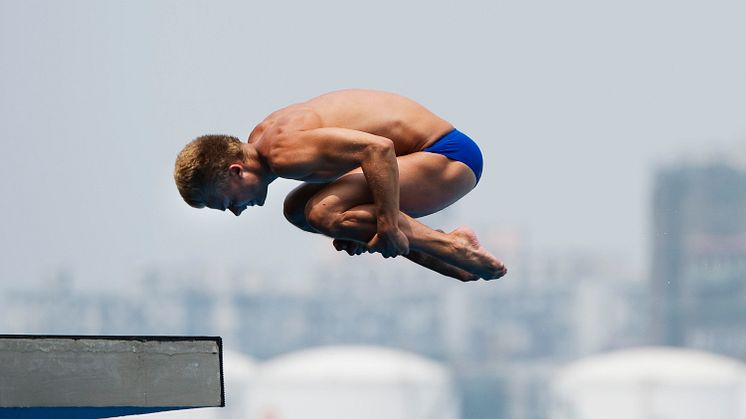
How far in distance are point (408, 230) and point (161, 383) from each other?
1.40m

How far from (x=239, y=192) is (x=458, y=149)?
1.18 meters

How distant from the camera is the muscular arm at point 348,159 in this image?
5.19 meters

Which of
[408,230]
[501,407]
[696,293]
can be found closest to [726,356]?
[696,293]

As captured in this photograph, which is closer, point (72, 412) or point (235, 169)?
point (72, 412)

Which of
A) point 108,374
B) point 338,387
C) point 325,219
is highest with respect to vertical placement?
point 338,387

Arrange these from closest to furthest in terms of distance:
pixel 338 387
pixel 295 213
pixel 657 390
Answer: pixel 295 213 < pixel 338 387 < pixel 657 390

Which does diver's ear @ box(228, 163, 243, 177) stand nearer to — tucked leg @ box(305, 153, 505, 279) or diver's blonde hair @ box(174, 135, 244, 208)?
diver's blonde hair @ box(174, 135, 244, 208)

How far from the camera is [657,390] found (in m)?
31.5

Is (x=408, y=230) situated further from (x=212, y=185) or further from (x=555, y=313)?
(x=555, y=313)

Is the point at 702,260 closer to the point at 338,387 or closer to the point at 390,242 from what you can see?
the point at 338,387

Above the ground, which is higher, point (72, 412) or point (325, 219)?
point (325, 219)

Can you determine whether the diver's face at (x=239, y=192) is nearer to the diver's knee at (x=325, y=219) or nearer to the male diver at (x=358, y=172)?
the male diver at (x=358, y=172)

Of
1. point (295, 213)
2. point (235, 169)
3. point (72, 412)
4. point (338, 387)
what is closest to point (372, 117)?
point (295, 213)

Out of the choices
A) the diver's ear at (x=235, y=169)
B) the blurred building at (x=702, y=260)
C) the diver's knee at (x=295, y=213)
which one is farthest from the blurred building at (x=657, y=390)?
the diver's ear at (x=235, y=169)
